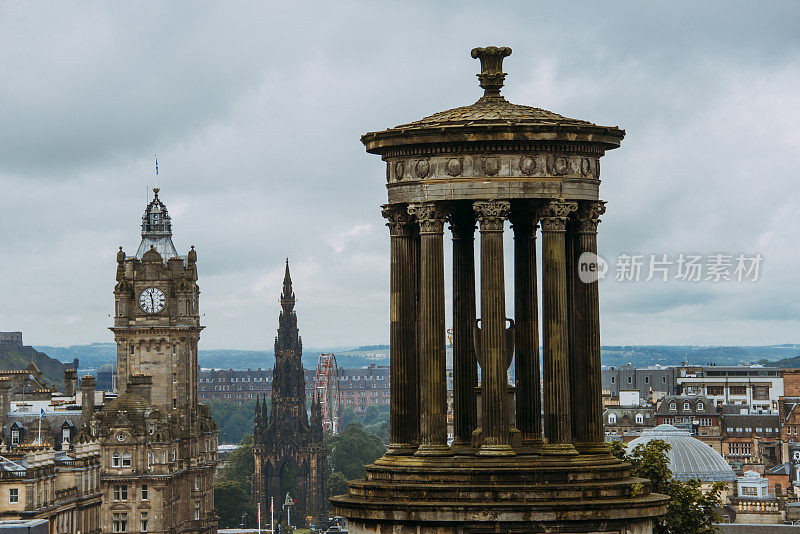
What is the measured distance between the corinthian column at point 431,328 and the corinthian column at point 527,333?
2.61 metres

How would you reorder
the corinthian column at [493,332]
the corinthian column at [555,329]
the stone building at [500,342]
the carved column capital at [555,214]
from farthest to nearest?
the carved column capital at [555,214] → the corinthian column at [555,329] → the corinthian column at [493,332] → the stone building at [500,342]

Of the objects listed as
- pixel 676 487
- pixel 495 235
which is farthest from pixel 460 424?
pixel 676 487

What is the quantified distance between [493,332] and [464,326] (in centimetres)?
374

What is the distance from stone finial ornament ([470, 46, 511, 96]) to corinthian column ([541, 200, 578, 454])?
4976 millimetres

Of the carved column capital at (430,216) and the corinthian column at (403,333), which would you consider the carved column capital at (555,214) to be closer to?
the carved column capital at (430,216)

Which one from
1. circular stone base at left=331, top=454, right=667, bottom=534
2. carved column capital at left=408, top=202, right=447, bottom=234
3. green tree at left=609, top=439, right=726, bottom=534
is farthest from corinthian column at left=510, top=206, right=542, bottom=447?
green tree at left=609, top=439, right=726, bottom=534

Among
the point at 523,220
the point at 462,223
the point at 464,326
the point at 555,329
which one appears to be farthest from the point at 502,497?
the point at 462,223

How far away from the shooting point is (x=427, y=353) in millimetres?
55156

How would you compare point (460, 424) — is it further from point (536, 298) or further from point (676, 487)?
point (676, 487)

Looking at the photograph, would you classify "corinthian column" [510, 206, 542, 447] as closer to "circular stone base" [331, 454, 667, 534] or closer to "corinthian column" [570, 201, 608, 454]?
"corinthian column" [570, 201, 608, 454]

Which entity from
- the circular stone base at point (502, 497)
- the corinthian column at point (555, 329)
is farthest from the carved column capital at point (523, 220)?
the circular stone base at point (502, 497)

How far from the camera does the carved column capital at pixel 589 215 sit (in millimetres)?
56219

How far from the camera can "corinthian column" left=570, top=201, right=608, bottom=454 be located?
56250mm

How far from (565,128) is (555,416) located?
760 centimetres
